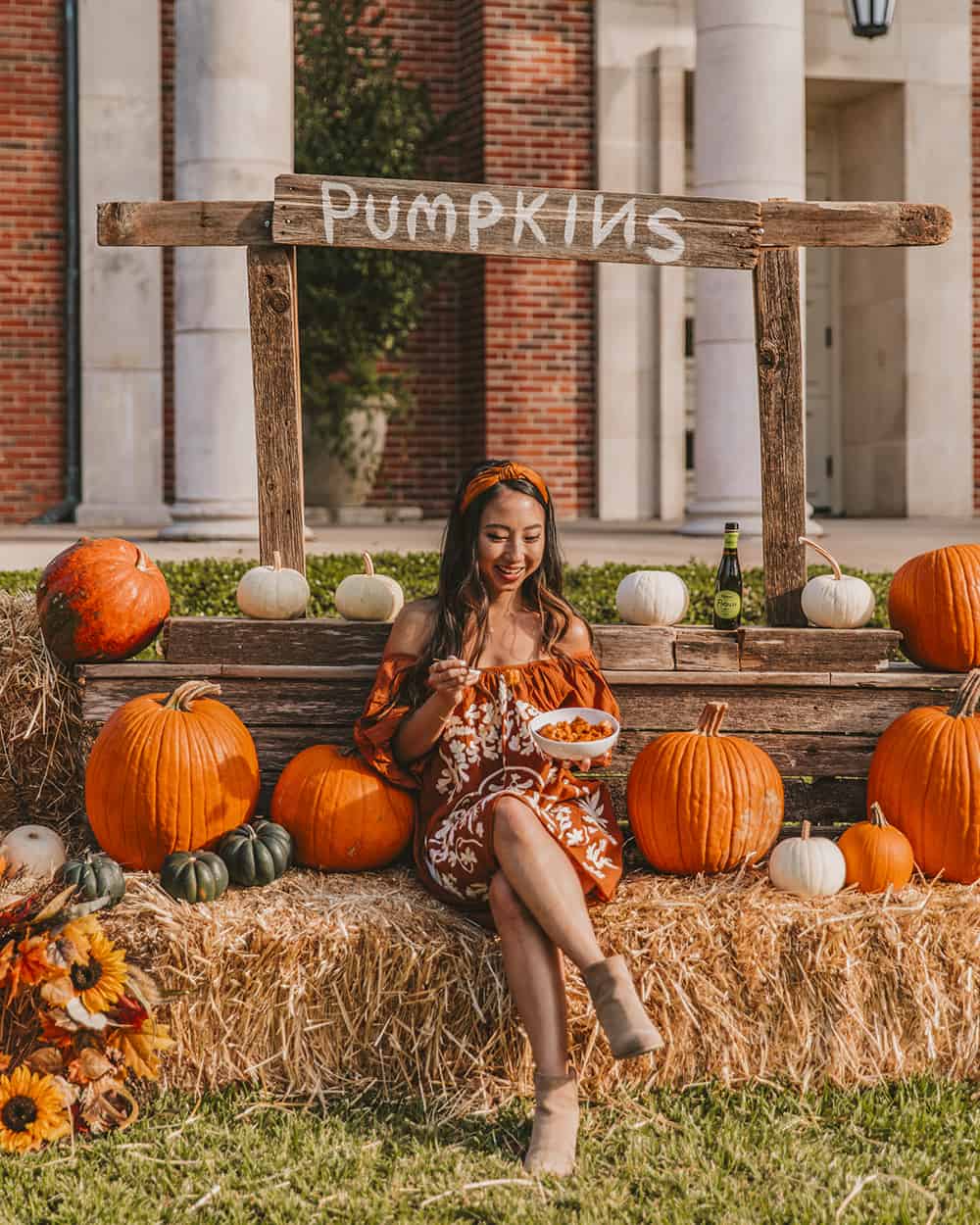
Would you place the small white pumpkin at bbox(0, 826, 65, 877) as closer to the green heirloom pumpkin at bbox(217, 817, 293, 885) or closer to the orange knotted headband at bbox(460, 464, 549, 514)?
the green heirloom pumpkin at bbox(217, 817, 293, 885)

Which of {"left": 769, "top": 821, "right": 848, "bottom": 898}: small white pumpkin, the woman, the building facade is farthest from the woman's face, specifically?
the building facade

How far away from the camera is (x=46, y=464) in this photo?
12.0 metres

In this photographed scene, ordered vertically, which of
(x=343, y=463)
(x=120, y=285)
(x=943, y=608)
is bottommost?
(x=943, y=608)

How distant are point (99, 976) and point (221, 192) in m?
6.14

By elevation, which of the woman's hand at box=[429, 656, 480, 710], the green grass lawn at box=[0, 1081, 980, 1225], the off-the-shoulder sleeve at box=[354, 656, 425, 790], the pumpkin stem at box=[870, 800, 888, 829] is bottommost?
the green grass lawn at box=[0, 1081, 980, 1225]

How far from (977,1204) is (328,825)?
5.65ft

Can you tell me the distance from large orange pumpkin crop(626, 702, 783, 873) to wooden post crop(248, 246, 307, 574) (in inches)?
50.4

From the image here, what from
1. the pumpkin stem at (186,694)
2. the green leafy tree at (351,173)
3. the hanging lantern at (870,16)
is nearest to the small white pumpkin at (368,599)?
the pumpkin stem at (186,694)

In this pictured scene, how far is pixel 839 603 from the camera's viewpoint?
168 inches

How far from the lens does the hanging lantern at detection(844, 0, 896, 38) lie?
888 cm

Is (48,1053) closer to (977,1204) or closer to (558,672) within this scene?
(558,672)

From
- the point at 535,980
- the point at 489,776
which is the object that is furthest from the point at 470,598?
the point at 535,980

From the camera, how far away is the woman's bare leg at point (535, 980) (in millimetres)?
3281

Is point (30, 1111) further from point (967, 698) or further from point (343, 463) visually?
point (343, 463)
